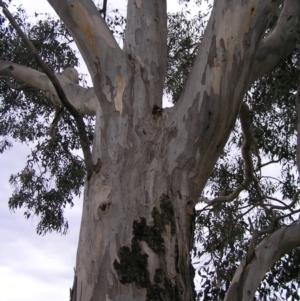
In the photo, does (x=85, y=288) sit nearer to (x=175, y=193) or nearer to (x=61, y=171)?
(x=175, y=193)

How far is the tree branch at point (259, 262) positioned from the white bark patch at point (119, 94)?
1.55 m

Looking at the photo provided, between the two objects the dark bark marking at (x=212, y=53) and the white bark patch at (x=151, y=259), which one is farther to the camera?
the dark bark marking at (x=212, y=53)

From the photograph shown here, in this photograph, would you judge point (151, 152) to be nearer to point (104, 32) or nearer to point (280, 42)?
point (104, 32)

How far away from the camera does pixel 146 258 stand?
176 cm

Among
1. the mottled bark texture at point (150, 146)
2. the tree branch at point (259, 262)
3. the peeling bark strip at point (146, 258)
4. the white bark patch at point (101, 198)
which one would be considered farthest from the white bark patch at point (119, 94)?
the tree branch at point (259, 262)

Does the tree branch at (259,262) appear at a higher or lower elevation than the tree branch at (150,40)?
lower

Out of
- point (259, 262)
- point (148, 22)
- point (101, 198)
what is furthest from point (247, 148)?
point (101, 198)

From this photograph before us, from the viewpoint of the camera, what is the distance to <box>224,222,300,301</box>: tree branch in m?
3.16

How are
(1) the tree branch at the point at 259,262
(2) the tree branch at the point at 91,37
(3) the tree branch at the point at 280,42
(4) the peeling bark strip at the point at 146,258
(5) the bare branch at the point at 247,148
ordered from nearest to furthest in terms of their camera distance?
(4) the peeling bark strip at the point at 146,258 → (2) the tree branch at the point at 91,37 → (3) the tree branch at the point at 280,42 → (1) the tree branch at the point at 259,262 → (5) the bare branch at the point at 247,148

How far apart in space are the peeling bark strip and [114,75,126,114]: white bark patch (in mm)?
510

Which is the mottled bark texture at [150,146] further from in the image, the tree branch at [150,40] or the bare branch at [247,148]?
the bare branch at [247,148]

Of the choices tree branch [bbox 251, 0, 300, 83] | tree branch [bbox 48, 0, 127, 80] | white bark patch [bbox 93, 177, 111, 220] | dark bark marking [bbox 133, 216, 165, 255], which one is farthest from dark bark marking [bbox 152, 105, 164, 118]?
tree branch [bbox 251, 0, 300, 83]

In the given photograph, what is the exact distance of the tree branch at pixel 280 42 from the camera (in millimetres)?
2682

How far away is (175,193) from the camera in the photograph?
6.29 ft
